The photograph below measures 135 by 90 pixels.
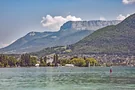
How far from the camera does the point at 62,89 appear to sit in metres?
73.5

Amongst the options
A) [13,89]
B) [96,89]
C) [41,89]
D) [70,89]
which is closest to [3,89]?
[13,89]

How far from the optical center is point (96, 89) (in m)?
72.9

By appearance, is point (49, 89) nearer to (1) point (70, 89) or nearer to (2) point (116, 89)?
(1) point (70, 89)

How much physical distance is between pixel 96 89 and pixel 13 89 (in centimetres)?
1587

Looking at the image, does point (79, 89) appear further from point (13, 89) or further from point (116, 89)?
point (13, 89)

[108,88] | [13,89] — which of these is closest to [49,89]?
[13,89]

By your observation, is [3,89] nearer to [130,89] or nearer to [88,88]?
[88,88]

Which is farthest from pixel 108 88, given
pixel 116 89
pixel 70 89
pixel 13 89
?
pixel 13 89

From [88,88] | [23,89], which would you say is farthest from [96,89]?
[23,89]

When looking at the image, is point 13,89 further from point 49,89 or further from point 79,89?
point 79,89

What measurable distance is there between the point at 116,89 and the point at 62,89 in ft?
33.5

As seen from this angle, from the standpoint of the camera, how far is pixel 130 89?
71938mm

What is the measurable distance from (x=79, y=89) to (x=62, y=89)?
324cm

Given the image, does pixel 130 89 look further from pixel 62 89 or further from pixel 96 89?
A: pixel 62 89
